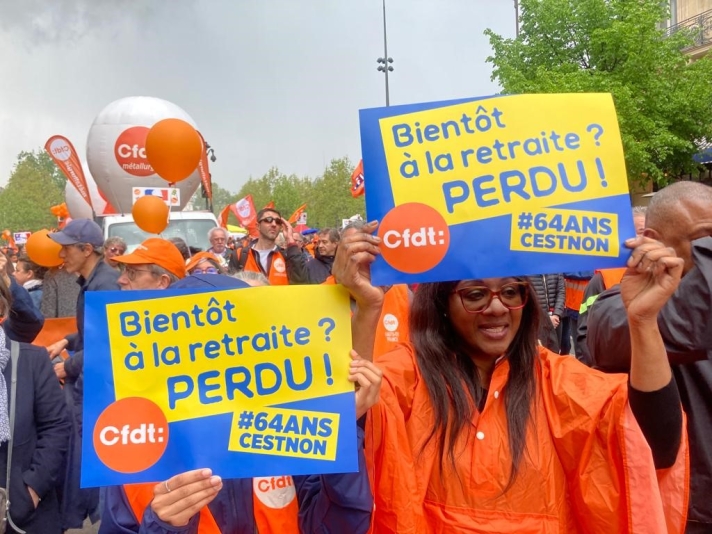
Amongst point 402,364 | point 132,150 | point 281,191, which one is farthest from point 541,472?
point 281,191

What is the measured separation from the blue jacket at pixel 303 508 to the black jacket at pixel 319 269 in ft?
18.0

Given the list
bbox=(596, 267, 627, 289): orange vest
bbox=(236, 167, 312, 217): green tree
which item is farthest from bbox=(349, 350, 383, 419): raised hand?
bbox=(236, 167, 312, 217): green tree

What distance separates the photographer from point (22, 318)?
401 cm

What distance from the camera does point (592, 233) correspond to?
1930mm

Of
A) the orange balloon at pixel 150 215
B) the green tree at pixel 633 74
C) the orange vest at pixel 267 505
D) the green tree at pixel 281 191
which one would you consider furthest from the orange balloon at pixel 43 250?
the green tree at pixel 281 191

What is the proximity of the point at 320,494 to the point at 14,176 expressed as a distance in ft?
205

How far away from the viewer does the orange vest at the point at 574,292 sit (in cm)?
718

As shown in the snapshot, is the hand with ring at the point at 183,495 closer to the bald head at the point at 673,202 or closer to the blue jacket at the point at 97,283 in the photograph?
the bald head at the point at 673,202

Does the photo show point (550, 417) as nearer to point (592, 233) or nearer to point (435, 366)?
point (435, 366)

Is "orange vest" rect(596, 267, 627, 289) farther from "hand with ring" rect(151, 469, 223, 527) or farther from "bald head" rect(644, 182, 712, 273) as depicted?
"hand with ring" rect(151, 469, 223, 527)

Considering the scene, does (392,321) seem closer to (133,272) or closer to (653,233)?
(133,272)

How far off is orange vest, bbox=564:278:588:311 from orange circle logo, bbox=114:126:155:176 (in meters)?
8.23

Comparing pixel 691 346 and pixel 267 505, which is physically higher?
pixel 691 346

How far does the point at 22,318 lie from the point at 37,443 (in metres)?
1.14
